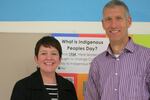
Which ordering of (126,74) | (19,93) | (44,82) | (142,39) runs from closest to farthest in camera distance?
(126,74) < (19,93) < (44,82) < (142,39)

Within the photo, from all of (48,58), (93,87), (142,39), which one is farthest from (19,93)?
(142,39)

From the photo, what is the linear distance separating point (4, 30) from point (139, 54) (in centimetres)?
115

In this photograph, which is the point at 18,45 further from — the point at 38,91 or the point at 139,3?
the point at 139,3

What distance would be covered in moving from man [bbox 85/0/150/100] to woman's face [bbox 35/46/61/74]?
0.34 m

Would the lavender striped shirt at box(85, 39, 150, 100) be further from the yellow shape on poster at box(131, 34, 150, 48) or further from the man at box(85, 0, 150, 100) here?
the yellow shape on poster at box(131, 34, 150, 48)

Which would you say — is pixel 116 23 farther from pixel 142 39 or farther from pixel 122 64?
pixel 142 39

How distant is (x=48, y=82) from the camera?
1.98 metres

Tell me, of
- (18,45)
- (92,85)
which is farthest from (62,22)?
(92,85)

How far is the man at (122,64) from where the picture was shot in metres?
1.68

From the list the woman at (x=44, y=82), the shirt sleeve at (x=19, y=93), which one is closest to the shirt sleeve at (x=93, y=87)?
the woman at (x=44, y=82)

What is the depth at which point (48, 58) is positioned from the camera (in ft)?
6.21

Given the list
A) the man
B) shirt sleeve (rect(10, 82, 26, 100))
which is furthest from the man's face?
shirt sleeve (rect(10, 82, 26, 100))

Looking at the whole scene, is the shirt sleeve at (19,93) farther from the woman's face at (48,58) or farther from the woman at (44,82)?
the woman's face at (48,58)

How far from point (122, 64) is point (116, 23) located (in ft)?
0.86
